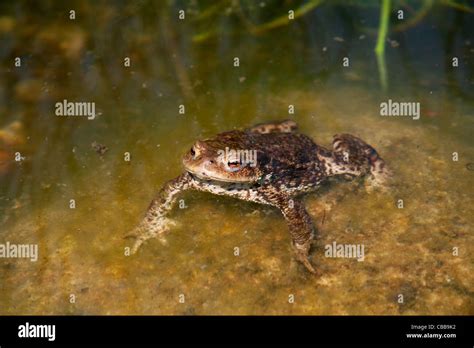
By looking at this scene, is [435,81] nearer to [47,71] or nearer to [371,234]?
[371,234]

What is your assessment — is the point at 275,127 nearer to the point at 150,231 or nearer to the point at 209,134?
the point at 209,134

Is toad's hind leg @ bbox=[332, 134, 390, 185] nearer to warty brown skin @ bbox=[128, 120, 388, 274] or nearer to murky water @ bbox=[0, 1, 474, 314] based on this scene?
warty brown skin @ bbox=[128, 120, 388, 274]

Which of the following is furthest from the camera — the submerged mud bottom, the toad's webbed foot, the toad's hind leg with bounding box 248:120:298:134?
the toad's hind leg with bounding box 248:120:298:134

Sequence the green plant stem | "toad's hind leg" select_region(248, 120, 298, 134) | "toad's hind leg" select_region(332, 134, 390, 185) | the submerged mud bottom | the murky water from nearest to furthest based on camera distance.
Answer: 1. the submerged mud bottom
2. the murky water
3. "toad's hind leg" select_region(332, 134, 390, 185)
4. "toad's hind leg" select_region(248, 120, 298, 134)
5. the green plant stem

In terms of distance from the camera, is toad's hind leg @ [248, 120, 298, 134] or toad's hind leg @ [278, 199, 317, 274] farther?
toad's hind leg @ [248, 120, 298, 134]

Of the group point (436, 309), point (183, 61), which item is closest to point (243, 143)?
point (436, 309)

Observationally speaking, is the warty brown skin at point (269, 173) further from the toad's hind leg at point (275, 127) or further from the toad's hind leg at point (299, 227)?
the toad's hind leg at point (275, 127)

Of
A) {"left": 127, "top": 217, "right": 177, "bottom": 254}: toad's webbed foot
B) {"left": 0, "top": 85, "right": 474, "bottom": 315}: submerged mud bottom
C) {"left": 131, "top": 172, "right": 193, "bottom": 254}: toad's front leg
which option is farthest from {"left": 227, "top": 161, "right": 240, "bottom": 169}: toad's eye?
{"left": 127, "top": 217, "right": 177, "bottom": 254}: toad's webbed foot
